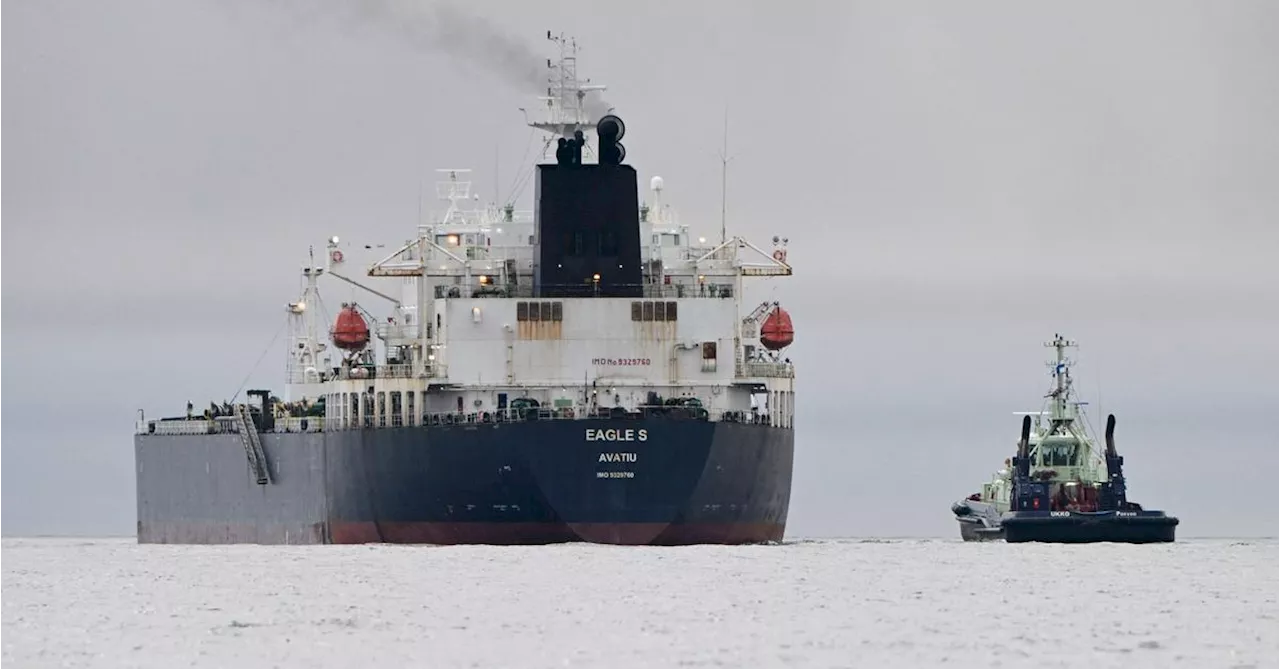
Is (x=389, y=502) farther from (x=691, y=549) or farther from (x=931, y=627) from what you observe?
(x=931, y=627)

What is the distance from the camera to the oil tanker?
258ft

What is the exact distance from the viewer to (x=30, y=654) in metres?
48.6

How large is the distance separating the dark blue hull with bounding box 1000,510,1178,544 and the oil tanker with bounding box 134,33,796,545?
25.3 feet

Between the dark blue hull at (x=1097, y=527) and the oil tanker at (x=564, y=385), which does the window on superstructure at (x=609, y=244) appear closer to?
the oil tanker at (x=564, y=385)

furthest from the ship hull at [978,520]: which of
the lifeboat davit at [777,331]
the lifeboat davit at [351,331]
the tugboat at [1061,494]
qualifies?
the lifeboat davit at [351,331]

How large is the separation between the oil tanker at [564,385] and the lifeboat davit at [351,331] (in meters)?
0.06

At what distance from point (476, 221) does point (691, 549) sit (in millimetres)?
16600

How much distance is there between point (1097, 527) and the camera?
88.1 metres

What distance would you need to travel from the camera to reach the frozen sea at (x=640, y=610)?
48344 millimetres

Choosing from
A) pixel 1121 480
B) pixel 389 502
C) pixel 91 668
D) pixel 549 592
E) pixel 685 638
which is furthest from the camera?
pixel 1121 480

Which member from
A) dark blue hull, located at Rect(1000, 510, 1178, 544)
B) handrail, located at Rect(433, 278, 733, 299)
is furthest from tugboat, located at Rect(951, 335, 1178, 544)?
handrail, located at Rect(433, 278, 733, 299)

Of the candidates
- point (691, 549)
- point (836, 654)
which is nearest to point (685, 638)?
point (836, 654)

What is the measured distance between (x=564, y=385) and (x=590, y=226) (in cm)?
469

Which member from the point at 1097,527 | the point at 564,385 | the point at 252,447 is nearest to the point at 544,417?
the point at 564,385
